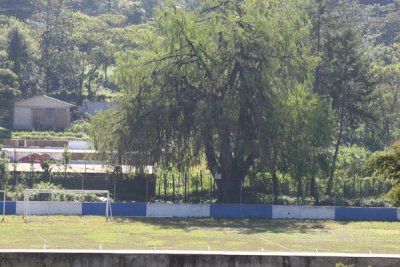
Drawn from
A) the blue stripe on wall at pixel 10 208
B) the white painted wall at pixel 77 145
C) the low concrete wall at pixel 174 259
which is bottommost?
the low concrete wall at pixel 174 259

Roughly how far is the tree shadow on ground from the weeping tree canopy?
5096 mm

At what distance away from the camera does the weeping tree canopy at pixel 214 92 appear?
62406mm

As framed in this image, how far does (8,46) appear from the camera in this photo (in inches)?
4131

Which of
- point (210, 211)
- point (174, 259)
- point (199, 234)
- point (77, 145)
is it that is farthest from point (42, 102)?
point (174, 259)

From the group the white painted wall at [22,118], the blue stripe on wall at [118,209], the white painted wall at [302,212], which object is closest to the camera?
the blue stripe on wall at [118,209]

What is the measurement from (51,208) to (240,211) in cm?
1127

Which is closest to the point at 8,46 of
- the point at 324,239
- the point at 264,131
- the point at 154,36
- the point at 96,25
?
the point at 96,25

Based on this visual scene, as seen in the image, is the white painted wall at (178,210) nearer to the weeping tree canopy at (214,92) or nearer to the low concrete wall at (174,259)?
the weeping tree canopy at (214,92)

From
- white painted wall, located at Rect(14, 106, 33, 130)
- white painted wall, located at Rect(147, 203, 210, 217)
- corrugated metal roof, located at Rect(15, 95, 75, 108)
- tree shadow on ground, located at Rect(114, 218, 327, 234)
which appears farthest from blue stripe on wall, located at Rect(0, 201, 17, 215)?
white painted wall, located at Rect(14, 106, 33, 130)

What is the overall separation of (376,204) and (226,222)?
12.6 m

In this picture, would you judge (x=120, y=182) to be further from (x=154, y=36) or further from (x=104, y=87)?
(x=104, y=87)

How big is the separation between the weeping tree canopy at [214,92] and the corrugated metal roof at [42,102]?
33.7 meters

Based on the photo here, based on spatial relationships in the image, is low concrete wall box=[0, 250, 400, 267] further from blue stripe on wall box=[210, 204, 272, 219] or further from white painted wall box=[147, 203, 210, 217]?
blue stripe on wall box=[210, 204, 272, 219]

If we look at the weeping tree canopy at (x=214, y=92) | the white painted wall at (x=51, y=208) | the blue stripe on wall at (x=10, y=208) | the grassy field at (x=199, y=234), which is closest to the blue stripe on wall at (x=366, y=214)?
the grassy field at (x=199, y=234)
